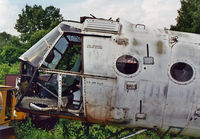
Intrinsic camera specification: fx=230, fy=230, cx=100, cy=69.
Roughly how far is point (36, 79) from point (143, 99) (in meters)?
3.16

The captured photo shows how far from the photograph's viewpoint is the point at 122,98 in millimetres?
5789

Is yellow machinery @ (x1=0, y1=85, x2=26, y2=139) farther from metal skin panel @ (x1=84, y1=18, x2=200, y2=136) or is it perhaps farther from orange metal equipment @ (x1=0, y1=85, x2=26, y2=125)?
metal skin panel @ (x1=84, y1=18, x2=200, y2=136)

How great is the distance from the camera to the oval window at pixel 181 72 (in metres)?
5.87

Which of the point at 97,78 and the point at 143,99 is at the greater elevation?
the point at 97,78

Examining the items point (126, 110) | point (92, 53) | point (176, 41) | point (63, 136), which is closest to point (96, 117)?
point (126, 110)

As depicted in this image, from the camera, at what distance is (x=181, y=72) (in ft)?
19.5

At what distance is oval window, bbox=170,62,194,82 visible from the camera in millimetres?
5872

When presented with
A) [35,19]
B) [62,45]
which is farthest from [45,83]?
[35,19]

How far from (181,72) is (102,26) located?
2415mm

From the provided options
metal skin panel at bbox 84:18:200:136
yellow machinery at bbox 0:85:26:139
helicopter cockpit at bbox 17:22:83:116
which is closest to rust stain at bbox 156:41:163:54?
metal skin panel at bbox 84:18:200:136

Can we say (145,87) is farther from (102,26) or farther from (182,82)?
(102,26)

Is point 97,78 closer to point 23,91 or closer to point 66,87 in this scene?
point 66,87

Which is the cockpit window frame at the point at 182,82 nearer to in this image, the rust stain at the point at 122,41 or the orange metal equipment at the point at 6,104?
the rust stain at the point at 122,41

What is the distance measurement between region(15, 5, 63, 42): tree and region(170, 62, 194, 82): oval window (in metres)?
47.2
